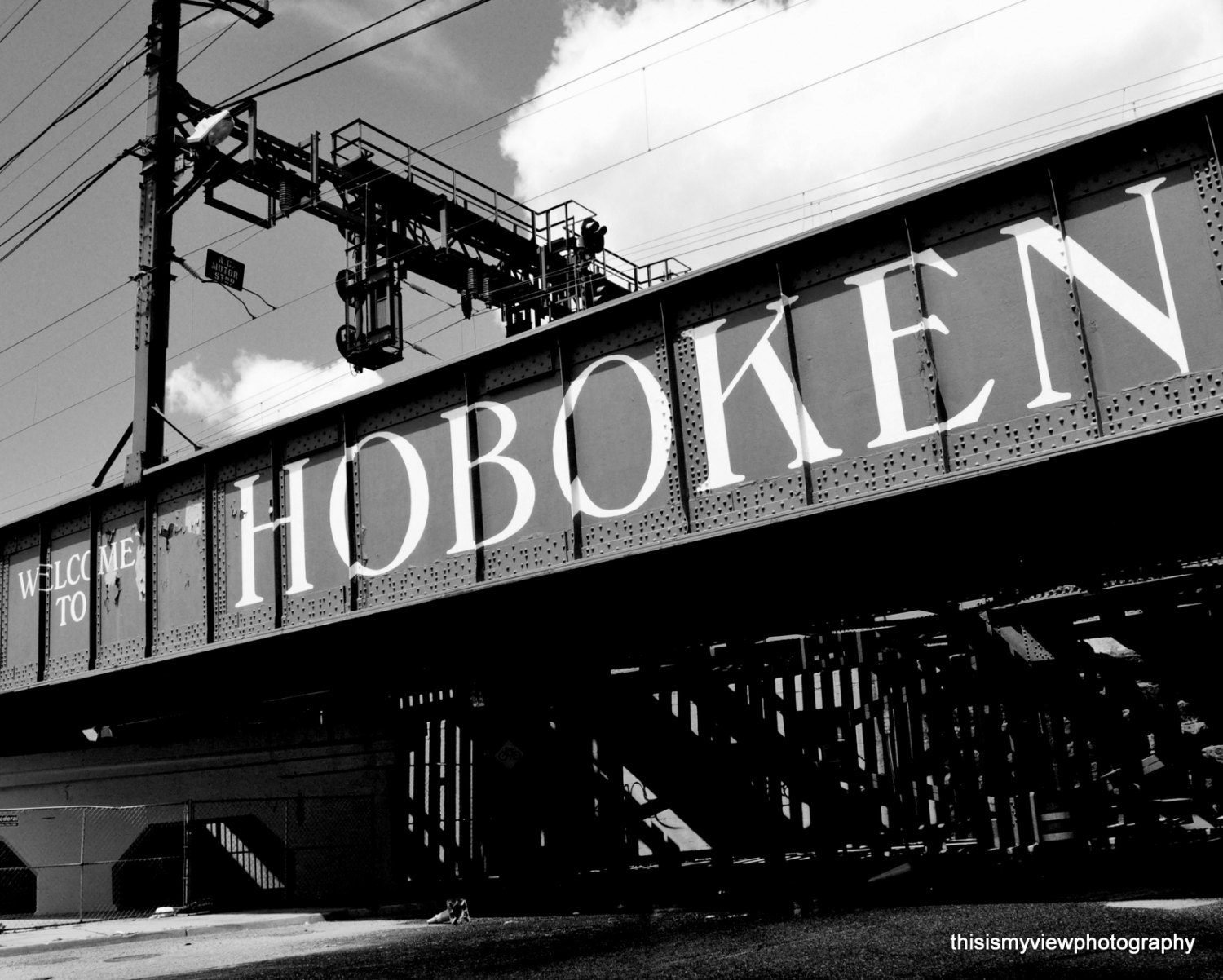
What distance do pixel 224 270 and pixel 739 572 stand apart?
45.6ft

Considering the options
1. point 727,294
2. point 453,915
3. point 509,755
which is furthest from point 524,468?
point 509,755

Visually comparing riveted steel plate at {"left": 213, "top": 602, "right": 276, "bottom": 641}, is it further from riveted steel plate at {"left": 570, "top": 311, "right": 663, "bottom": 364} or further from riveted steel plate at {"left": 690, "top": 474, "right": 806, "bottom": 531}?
riveted steel plate at {"left": 690, "top": 474, "right": 806, "bottom": 531}

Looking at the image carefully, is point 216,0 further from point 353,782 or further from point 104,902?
point 104,902

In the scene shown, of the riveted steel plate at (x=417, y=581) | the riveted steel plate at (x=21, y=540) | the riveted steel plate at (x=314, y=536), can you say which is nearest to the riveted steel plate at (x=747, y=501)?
the riveted steel plate at (x=417, y=581)

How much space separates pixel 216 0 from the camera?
2180 centimetres

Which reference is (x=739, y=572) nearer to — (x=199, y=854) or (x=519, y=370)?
(x=519, y=370)

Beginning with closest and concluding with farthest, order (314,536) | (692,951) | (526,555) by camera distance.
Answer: (692,951) → (526,555) → (314,536)

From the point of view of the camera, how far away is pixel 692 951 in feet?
32.9

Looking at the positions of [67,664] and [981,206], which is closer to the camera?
[981,206]

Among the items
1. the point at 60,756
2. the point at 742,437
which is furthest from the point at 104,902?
the point at 742,437

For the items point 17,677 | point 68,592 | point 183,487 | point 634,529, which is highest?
point 183,487

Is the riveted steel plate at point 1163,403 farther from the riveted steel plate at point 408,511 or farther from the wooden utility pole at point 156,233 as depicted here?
the wooden utility pole at point 156,233

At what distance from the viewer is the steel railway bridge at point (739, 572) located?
32.2 ft

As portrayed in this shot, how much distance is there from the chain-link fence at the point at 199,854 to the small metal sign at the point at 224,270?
32.3 feet
